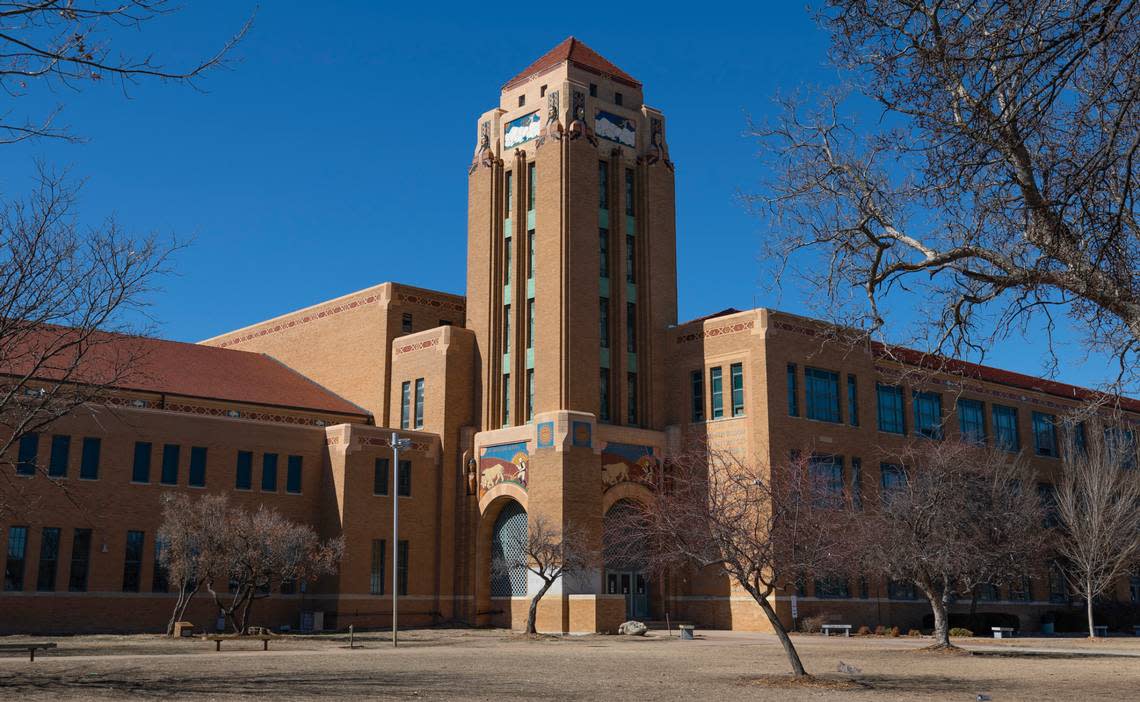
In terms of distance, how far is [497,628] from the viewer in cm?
5069

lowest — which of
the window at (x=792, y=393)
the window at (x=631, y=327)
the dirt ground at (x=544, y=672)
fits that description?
the dirt ground at (x=544, y=672)

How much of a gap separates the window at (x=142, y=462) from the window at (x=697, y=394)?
24284 millimetres

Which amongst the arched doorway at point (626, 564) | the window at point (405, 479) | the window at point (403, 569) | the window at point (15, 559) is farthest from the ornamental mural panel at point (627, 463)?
the window at point (15, 559)

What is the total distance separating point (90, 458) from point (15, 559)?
4.76m

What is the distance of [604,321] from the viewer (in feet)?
176

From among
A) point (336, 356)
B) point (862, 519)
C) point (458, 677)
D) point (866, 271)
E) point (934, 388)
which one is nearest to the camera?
point (866, 271)

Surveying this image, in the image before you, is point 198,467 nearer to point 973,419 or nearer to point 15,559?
point 15,559

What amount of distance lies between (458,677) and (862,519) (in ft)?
68.3

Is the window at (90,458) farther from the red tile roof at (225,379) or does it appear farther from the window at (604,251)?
the window at (604,251)

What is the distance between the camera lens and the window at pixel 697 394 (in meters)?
52.5

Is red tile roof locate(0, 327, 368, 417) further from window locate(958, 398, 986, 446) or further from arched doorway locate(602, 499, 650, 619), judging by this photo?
window locate(958, 398, 986, 446)

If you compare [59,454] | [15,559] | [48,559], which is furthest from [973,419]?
[15,559]

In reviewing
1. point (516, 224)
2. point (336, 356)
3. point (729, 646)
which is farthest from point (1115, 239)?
point (336, 356)

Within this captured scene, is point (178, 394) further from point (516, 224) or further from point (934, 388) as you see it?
point (934, 388)
